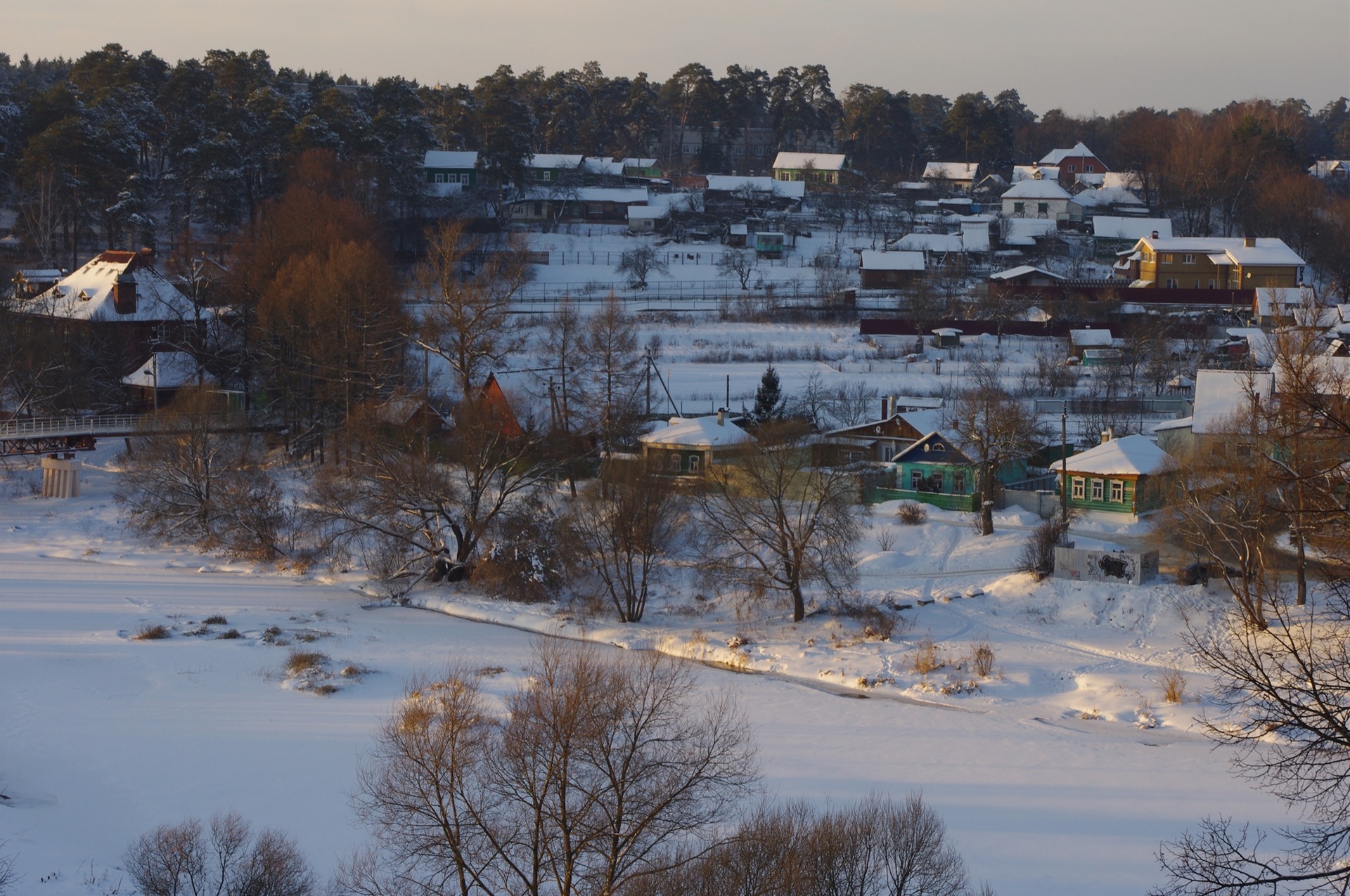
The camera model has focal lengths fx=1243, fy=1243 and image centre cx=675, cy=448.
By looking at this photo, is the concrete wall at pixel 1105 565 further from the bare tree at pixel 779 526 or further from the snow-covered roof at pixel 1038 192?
the snow-covered roof at pixel 1038 192

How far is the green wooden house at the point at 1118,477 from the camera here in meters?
26.9

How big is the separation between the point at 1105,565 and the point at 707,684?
8584mm

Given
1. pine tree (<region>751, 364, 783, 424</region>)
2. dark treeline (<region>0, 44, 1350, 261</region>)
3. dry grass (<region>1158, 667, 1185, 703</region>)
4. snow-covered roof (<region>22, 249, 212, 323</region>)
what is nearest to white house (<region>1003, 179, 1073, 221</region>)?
dark treeline (<region>0, 44, 1350, 261</region>)

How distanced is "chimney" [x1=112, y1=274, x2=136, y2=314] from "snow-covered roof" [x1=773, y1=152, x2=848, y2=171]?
4165cm

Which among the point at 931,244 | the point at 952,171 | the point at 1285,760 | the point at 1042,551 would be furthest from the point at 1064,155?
the point at 1285,760

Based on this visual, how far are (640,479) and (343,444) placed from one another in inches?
379

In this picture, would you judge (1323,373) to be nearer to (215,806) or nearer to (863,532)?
(863,532)

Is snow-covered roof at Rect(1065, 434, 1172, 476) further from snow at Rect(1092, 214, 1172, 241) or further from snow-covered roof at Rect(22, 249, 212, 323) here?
snow at Rect(1092, 214, 1172, 241)

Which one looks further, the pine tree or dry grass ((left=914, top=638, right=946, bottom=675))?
the pine tree

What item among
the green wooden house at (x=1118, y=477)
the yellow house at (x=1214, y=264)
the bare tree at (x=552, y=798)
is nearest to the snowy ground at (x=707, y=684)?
the green wooden house at (x=1118, y=477)

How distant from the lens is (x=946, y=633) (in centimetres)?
2191

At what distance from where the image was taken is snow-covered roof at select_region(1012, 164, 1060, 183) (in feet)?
234

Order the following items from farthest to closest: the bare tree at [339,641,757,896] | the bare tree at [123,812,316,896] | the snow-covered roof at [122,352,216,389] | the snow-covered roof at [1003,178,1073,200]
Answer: the snow-covered roof at [1003,178,1073,200], the snow-covered roof at [122,352,216,389], the bare tree at [123,812,316,896], the bare tree at [339,641,757,896]

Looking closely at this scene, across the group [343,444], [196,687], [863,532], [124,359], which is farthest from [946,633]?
[124,359]
